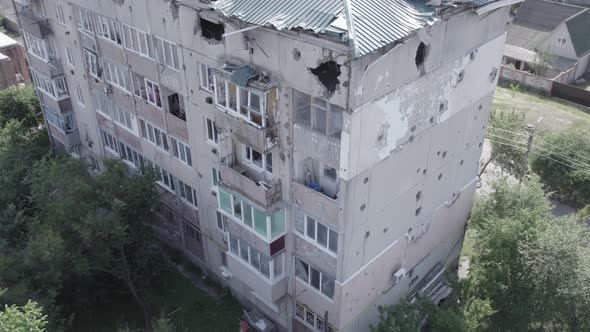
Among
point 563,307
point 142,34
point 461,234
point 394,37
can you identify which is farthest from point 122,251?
point 563,307

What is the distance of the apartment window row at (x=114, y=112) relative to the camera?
2794cm

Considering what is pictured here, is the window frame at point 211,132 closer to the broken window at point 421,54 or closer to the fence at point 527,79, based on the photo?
the broken window at point 421,54

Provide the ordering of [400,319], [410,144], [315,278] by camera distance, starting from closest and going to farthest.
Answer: [410,144]
[400,319]
[315,278]

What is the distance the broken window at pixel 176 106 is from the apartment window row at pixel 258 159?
17.8ft

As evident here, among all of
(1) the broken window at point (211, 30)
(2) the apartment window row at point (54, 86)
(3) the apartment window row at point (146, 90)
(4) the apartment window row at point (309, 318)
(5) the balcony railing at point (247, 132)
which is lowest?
(4) the apartment window row at point (309, 318)

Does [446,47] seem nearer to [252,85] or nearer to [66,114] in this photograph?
[252,85]

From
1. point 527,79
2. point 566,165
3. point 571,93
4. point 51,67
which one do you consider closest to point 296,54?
point 51,67

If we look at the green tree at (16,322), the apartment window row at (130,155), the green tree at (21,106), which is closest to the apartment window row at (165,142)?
the apartment window row at (130,155)

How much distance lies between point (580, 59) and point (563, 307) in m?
42.7

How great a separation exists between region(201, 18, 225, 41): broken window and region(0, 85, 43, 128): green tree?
2587 cm

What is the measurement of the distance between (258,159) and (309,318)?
8.04 m

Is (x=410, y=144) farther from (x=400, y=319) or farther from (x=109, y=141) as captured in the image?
(x=109, y=141)

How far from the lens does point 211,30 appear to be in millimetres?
19984

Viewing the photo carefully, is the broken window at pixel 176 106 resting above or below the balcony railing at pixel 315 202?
above
